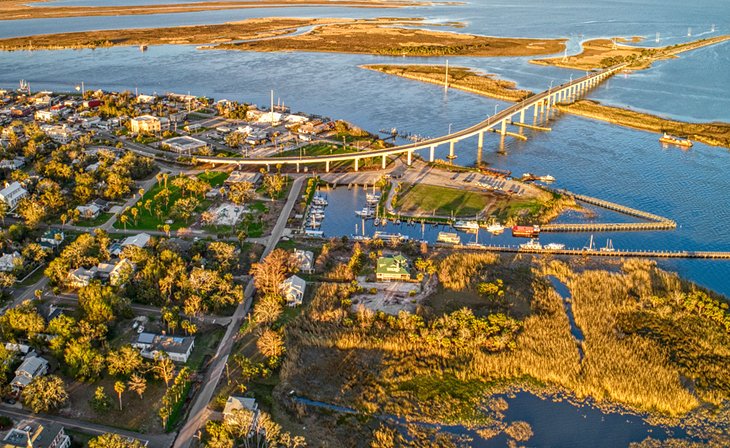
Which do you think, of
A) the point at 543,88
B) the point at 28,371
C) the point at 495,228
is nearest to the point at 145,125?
the point at 495,228

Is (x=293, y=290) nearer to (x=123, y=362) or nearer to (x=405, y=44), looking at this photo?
(x=123, y=362)

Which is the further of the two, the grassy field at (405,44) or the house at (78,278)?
the grassy field at (405,44)

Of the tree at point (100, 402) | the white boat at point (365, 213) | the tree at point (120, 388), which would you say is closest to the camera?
the tree at point (100, 402)

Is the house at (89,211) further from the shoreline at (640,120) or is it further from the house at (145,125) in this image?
the shoreline at (640,120)

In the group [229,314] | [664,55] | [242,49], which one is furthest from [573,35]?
[229,314]

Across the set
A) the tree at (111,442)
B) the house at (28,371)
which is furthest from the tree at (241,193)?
the tree at (111,442)

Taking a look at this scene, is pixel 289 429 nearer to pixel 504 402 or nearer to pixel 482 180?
pixel 504 402
